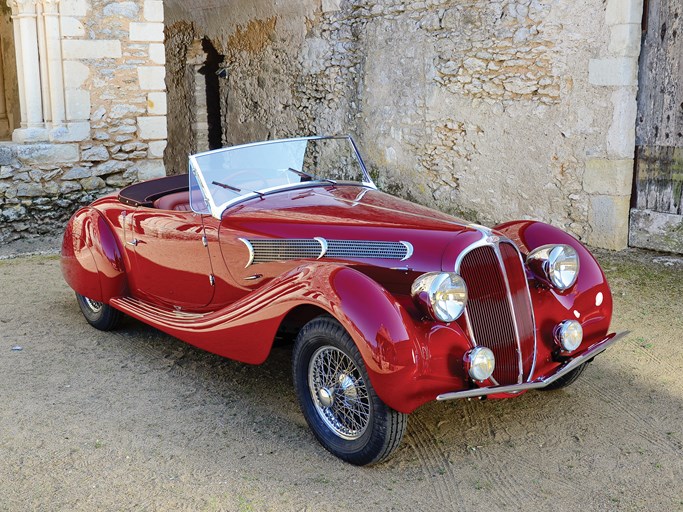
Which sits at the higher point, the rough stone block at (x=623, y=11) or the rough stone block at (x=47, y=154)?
the rough stone block at (x=623, y=11)

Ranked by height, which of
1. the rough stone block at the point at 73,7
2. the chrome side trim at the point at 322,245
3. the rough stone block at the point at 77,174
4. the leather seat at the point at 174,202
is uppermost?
the rough stone block at the point at 73,7

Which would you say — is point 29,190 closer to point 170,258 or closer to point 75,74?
point 75,74

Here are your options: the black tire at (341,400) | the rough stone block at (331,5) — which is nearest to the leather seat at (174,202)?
the black tire at (341,400)

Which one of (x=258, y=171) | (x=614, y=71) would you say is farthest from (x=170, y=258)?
(x=614, y=71)

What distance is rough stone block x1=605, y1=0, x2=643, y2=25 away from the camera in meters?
6.30

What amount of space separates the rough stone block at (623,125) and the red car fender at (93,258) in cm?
414

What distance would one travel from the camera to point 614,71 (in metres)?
6.43

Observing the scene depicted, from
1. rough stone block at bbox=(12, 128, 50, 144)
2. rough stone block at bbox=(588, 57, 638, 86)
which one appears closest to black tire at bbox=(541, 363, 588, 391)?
rough stone block at bbox=(588, 57, 638, 86)

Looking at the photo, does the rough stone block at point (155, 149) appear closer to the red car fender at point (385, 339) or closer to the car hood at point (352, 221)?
the car hood at point (352, 221)

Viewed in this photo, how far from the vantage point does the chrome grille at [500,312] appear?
10.4 feet

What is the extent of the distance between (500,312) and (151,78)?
225 inches

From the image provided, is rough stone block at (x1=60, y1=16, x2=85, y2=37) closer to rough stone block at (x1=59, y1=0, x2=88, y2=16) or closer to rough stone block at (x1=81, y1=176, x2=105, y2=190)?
rough stone block at (x1=59, y1=0, x2=88, y2=16)

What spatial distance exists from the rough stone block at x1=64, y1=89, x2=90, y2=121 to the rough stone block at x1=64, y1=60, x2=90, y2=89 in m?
0.06

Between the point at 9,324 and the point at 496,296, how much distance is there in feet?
11.2
